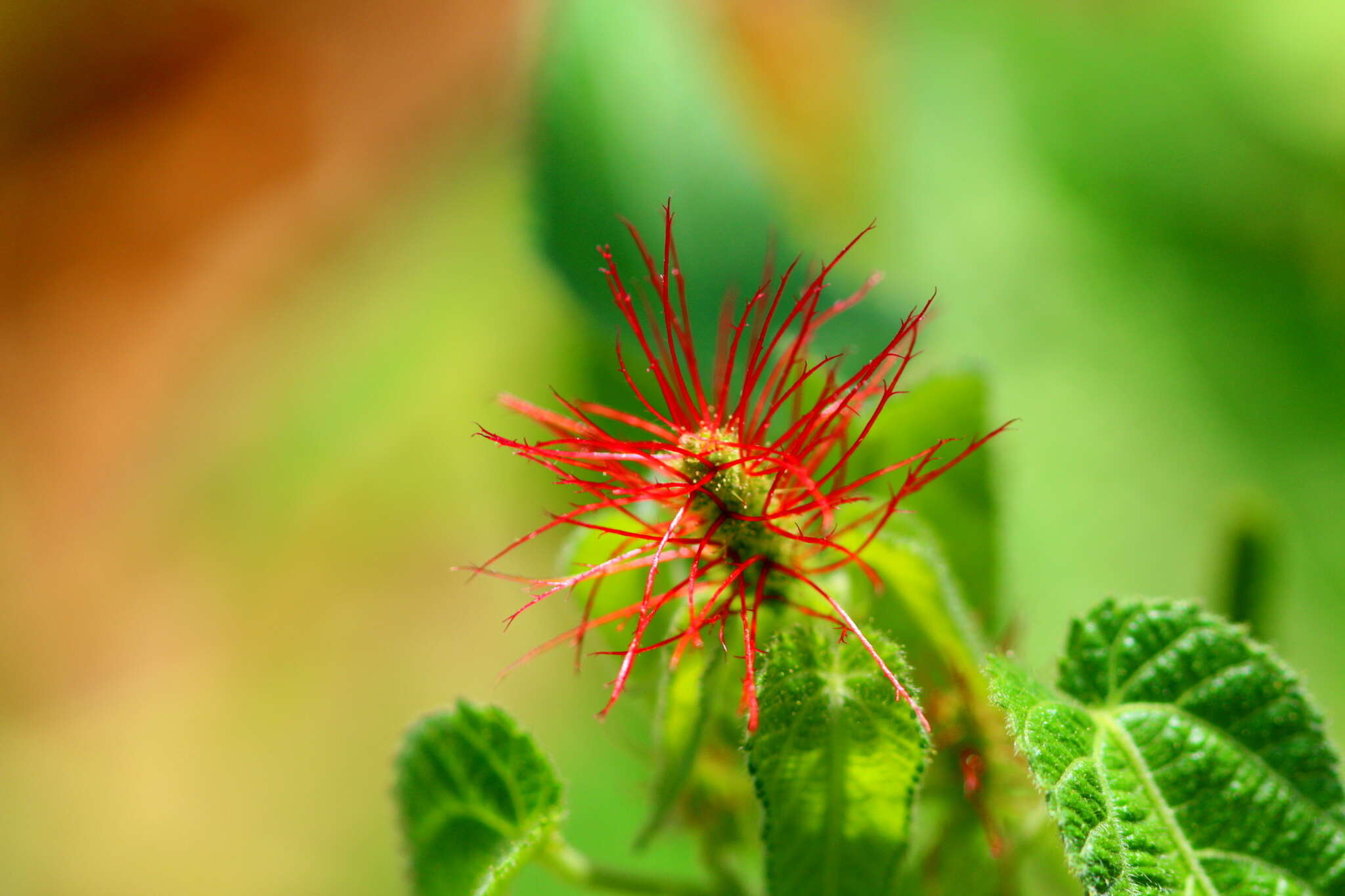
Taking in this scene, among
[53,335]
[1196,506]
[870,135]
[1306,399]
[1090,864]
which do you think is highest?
[870,135]

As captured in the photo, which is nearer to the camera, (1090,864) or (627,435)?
(1090,864)

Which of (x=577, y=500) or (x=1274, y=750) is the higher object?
(x=577, y=500)

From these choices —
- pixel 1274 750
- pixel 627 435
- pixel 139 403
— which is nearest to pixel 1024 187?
pixel 627 435

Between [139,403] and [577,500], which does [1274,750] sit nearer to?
[577,500]

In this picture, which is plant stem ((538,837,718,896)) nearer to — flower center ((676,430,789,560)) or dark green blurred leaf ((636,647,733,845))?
dark green blurred leaf ((636,647,733,845))

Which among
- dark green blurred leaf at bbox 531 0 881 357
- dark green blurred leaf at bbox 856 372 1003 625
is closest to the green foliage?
dark green blurred leaf at bbox 531 0 881 357

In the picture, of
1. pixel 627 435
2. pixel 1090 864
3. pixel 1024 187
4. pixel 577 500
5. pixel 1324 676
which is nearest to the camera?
pixel 1090 864
